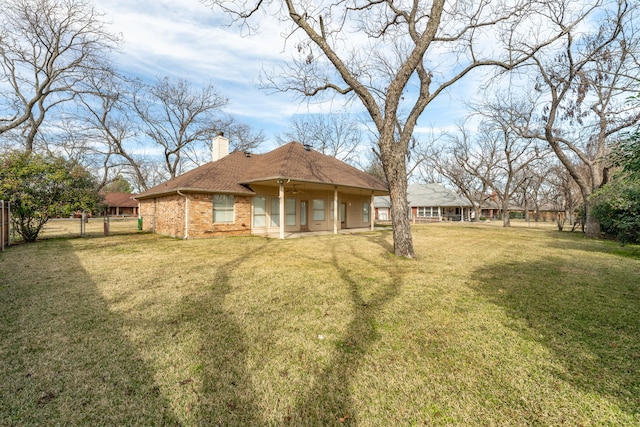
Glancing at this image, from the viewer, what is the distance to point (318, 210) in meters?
17.6

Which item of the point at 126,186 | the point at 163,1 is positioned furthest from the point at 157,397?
the point at 126,186

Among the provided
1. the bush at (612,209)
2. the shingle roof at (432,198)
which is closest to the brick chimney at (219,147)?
the bush at (612,209)

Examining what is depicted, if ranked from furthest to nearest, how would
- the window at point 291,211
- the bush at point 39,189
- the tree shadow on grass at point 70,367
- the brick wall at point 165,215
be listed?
the window at point 291,211 → the brick wall at point 165,215 → the bush at point 39,189 → the tree shadow on grass at point 70,367

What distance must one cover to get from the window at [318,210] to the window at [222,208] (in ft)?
17.3

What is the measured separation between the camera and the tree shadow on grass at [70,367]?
6.79 ft

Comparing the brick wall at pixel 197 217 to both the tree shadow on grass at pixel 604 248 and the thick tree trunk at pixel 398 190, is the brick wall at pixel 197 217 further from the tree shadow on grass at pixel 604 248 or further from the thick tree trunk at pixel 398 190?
the tree shadow on grass at pixel 604 248

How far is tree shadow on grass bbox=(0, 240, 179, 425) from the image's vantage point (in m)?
2.07

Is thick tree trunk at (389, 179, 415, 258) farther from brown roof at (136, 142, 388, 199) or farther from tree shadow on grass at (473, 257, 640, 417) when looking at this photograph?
brown roof at (136, 142, 388, 199)

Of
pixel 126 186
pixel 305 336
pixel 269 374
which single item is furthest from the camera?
pixel 126 186

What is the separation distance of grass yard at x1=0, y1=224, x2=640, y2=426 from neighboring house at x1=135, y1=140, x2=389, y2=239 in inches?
283

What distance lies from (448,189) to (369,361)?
4229cm

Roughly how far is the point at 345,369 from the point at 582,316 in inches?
146

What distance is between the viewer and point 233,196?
14.1 metres

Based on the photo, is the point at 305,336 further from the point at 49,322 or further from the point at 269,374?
the point at 49,322
